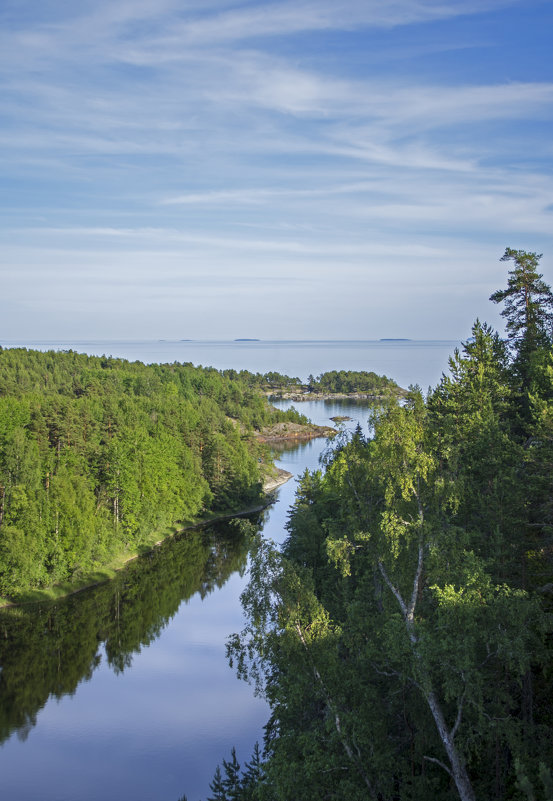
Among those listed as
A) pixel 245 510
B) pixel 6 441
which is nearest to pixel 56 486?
pixel 6 441

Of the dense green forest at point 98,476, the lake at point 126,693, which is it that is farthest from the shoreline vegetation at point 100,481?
the lake at point 126,693

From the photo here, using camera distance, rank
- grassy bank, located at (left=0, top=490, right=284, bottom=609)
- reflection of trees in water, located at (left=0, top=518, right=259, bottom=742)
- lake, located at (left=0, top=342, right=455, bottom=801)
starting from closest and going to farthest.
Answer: lake, located at (left=0, top=342, right=455, bottom=801) → reflection of trees in water, located at (left=0, top=518, right=259, bottom=742) → grassy bank, located at (left=0, top=490, right=284, bottom=609)

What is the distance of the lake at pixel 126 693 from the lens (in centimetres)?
2620

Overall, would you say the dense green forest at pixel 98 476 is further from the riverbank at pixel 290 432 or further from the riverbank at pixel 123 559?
the riverbank at pixel 290 432

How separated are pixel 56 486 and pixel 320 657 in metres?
33.4

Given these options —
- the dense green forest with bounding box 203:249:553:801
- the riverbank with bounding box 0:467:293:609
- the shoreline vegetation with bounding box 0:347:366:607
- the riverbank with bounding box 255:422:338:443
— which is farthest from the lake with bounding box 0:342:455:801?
the riverbank with bounding box 255:422:338:443

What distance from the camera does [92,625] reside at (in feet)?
133

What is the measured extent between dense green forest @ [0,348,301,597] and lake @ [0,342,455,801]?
12.3ft

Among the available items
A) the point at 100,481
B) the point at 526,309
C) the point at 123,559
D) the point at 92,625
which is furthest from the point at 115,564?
the point at 526,309

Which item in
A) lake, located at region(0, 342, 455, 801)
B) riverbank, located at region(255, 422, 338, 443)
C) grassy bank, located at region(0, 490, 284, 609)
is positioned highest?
riverbank, located at region(255, 422, 338, 443)

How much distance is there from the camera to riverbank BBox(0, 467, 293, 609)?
43566 millimetres

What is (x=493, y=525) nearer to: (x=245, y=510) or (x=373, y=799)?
(x=373, y=799)

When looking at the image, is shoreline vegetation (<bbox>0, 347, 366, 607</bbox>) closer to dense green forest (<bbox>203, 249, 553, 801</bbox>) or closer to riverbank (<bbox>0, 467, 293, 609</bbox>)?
riverbank (<bbox>0, 467, 293, 609</bbox>)

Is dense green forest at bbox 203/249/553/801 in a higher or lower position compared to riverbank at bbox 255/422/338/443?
lower
